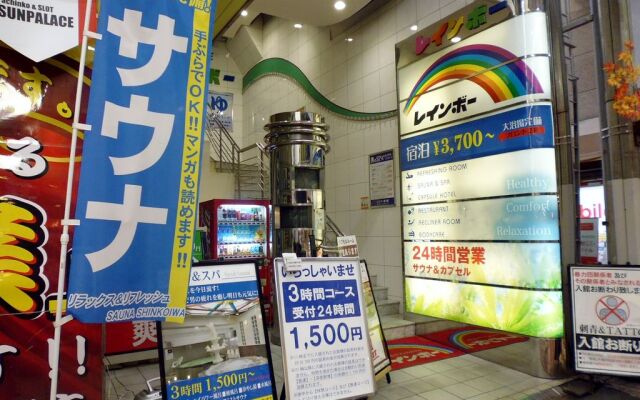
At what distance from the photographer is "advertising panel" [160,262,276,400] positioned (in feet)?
8.07

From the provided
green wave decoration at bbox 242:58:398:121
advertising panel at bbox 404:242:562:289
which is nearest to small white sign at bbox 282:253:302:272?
advertising panel at bbox 404:242:562:289

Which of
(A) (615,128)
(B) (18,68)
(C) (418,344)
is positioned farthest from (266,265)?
(A) (615,128)

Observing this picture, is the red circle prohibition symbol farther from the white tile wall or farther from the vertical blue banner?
the vertical blue banner

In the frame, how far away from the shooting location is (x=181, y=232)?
6.68 feet

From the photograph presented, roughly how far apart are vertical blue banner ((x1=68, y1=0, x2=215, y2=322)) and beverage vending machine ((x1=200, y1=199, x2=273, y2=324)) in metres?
4.27

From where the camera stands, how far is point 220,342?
262cm

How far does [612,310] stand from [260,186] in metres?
6.18

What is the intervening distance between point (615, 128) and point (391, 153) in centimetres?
279

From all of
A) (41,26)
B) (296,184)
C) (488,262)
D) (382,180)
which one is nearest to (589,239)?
(488,262)

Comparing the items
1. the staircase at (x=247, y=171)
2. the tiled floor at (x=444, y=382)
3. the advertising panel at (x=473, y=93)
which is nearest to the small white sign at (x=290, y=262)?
the tiled floor at (x=444, y=382)

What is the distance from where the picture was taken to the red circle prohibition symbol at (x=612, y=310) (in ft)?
11.6

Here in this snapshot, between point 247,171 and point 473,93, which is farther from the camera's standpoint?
point 247,171

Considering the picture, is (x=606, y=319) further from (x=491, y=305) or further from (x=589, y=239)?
(x=589, y=239)

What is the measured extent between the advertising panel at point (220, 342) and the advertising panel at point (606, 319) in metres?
2.83
